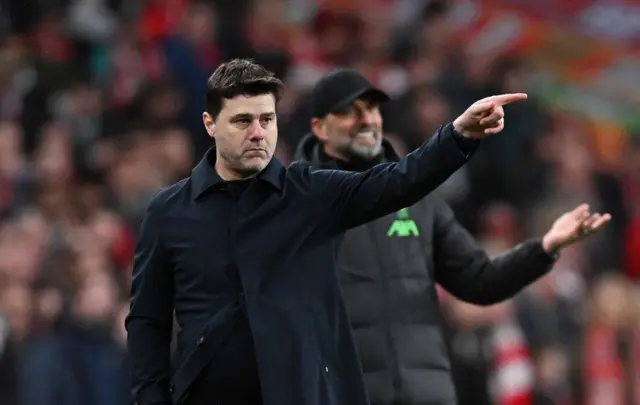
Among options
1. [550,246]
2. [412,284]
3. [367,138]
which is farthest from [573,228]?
[367,138]

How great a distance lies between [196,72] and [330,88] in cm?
564

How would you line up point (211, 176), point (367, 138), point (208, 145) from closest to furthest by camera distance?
point (211, 176), point (367, 138), point (208, 145)

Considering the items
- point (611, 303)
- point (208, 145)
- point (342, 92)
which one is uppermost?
point (208, 145)

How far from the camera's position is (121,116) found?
1182 centimetres

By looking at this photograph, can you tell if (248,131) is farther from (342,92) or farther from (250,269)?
(342,92)

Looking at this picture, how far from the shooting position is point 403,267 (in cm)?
654

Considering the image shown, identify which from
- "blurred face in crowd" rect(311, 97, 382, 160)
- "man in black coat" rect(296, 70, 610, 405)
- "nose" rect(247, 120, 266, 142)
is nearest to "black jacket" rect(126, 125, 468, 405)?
"nose" rect(247, 120, 266, 142)

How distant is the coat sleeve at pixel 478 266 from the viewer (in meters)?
6.58

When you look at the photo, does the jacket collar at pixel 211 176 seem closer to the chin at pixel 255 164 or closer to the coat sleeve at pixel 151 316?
the chin at pixel 255 164

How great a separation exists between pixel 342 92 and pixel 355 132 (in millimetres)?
200

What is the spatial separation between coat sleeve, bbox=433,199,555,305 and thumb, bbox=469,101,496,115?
1695mm

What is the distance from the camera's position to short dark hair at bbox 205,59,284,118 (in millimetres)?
5387

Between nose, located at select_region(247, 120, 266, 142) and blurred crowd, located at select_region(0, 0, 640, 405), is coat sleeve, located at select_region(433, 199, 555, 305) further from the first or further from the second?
blurred crowd, located at select_region(0, 0, 640, 405)

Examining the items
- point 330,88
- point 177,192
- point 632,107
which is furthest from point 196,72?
point 177,192
